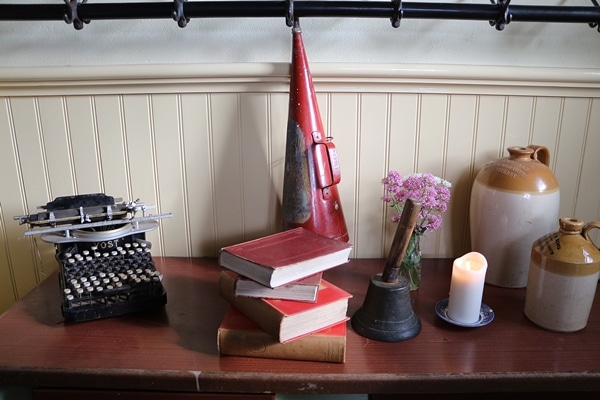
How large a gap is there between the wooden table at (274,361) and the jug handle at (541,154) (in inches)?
13.5

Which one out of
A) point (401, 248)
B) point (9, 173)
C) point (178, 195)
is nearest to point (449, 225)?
point (401, 248)

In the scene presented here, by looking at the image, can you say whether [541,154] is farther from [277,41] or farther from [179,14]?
[179,14]

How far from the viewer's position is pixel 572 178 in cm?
120

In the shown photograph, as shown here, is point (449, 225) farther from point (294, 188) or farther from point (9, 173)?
point (9, 173)

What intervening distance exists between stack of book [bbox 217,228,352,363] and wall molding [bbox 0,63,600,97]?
17.5 inches

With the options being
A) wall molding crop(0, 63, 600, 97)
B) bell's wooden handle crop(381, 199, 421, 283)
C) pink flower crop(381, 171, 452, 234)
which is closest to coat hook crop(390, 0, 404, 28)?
wall molding crop(0, 63, 600, 97)

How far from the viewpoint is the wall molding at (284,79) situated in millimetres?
1090

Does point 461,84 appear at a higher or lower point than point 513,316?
higher

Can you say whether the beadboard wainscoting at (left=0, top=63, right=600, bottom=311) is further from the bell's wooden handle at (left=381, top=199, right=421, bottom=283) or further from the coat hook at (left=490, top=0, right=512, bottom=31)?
the bell's wooden handle at (left=381, top=199, right=421, bottom=283)

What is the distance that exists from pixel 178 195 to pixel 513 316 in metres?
0.80

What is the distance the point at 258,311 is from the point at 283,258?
99mm

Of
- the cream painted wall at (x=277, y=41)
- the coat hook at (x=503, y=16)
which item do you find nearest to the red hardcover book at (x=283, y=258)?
the cream painted wall at (x=277, y=41)

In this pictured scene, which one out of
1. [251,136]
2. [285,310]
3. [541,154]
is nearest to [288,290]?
[285,310]

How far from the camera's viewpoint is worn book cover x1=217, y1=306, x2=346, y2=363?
782 mm
